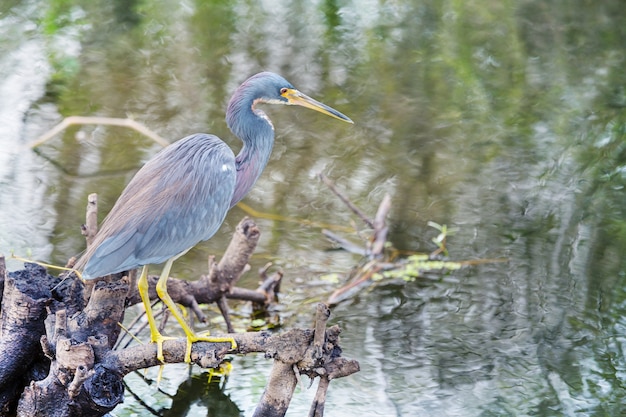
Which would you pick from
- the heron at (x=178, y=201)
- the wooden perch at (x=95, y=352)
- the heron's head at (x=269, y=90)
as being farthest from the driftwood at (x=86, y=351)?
the heron's head at (x=269, y=90)

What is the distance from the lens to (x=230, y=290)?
510 centimetres

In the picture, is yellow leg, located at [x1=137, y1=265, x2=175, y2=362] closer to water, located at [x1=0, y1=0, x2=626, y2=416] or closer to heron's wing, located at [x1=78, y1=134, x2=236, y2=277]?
heron's wing, located at [x1=78, y1=134, x2=236, y2=277]

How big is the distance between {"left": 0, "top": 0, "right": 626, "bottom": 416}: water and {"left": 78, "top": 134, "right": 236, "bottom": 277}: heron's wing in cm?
99

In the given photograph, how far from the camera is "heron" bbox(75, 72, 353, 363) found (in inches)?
158

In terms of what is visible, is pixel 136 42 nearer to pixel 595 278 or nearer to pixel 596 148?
pixel 596 148

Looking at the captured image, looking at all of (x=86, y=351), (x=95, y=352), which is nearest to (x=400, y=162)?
(x=95, y=352)

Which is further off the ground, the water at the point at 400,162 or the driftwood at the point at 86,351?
the driftwood at the point at 86,351

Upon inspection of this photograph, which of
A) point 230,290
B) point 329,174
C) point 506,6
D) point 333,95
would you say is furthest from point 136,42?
point 230,290

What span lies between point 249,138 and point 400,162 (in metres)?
3.19

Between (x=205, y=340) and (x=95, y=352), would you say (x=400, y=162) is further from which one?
(x=95, y=352)

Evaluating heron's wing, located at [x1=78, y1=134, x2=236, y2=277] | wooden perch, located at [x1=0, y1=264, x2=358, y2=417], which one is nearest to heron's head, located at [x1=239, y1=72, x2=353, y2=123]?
heron's wing, located at [x1=78, y1=134, x2=236, y2=277]

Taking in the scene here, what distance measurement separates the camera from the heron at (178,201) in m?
4.00

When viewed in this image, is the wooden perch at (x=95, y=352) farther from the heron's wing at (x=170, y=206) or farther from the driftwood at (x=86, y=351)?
the heron's wing at (x=170, y=206)

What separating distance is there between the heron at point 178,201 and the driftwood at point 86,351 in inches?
5.0
